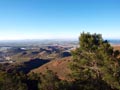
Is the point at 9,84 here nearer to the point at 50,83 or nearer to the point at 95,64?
the point at 50,83

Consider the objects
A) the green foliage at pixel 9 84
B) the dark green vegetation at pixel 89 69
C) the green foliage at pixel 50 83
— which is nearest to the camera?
the dark green vegetation at pixel 89 69

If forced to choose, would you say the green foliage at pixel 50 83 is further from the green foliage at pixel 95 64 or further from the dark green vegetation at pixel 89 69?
the green foliage at pixel 95 64

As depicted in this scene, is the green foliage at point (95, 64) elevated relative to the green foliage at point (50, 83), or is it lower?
elevated

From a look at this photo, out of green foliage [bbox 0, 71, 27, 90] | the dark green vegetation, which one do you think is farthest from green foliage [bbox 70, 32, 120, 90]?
green foliage [bbox 0, 71, 27, 90]

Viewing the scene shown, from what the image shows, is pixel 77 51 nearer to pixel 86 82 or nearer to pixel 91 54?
pixel 91 54

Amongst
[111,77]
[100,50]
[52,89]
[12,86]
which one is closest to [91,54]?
[100,50]

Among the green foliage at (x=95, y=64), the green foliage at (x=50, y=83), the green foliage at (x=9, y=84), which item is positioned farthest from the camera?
the green foliage at (x=50, y=83)

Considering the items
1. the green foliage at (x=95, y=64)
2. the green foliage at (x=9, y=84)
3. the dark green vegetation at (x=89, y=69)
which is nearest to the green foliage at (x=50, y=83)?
the dark green vegetation at (x=89, y=69)

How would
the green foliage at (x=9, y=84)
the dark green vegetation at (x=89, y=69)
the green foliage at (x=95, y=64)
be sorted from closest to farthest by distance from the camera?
the green foliage at (x=95, y=64) < the dark green vegetation at (x=89, y=69) < the green foliage at (x=9, y=84)

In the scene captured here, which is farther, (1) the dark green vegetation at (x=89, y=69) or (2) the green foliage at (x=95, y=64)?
(1) the dark green vegetation at (x=89, y=69)
